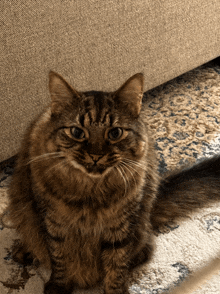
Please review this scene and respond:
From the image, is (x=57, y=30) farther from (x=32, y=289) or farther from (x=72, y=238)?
(x=32, y=289)

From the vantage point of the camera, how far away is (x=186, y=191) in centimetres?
117

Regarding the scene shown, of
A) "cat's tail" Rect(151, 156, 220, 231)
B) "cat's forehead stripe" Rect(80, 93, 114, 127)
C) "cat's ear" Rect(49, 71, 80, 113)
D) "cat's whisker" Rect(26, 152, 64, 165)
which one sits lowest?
"cat's tail" Rect(151, 156, 220, 231)

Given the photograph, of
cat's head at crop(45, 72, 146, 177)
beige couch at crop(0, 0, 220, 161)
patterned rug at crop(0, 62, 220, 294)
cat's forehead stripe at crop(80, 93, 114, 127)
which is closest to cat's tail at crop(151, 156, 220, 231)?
patterned rug at crop(0, 62, 220, 294)

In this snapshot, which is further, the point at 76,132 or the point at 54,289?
the point at 54,289

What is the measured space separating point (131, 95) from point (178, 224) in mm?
560

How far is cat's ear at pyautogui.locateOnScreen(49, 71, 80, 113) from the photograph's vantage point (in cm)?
87

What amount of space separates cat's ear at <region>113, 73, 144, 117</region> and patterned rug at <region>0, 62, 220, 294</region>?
0.51 m

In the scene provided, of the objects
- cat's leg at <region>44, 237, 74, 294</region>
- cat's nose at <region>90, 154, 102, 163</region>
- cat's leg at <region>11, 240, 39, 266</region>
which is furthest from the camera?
cat's leg at <region>11, 240, 39, 266</region>

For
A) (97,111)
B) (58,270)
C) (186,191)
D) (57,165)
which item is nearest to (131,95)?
(97,111)

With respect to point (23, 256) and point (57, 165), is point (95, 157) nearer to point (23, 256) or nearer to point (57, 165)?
point (57, 165)

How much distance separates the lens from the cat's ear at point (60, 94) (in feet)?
2.85

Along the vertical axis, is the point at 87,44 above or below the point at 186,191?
above

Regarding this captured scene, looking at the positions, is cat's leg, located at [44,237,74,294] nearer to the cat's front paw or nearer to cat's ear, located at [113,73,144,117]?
the cat's front paw

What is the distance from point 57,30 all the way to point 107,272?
87 cm
